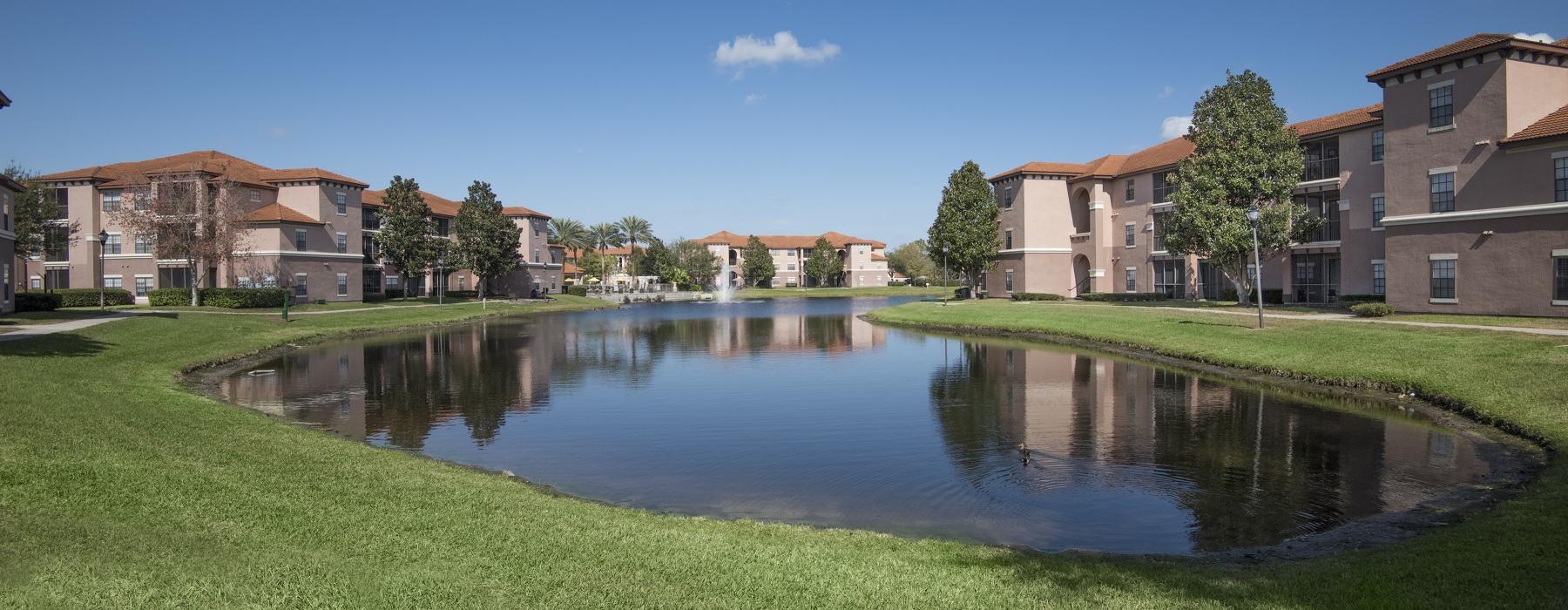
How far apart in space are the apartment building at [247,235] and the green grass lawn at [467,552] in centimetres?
5123

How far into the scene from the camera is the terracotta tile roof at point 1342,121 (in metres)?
41.0

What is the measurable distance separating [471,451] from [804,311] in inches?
2323

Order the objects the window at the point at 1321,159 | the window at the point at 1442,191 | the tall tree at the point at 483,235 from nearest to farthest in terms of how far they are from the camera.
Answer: the window at the point at 1442,191
the window at the point at 1321,159
the tall tree at the point at 483,235

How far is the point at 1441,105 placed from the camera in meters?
31.2

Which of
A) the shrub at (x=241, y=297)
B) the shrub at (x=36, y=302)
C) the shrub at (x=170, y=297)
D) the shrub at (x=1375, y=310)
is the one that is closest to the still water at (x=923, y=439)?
the shrub at (x=1375, y=310)

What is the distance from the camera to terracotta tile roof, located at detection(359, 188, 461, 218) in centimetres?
7656

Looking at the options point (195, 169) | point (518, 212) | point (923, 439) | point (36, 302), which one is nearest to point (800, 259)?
point (518, 212)

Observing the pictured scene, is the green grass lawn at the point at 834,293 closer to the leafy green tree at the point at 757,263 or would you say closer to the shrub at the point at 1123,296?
the leafy green tree at the point at 757,263

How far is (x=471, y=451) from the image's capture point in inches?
626

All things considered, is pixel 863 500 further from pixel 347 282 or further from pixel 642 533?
pixel 347 282

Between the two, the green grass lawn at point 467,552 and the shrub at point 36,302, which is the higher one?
the shrub at point 36,302

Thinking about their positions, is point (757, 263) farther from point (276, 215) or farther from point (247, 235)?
point (247, 235)

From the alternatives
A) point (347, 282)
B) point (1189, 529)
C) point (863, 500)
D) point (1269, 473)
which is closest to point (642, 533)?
point (863, 500)

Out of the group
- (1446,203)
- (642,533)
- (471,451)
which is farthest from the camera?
(1446,203)
